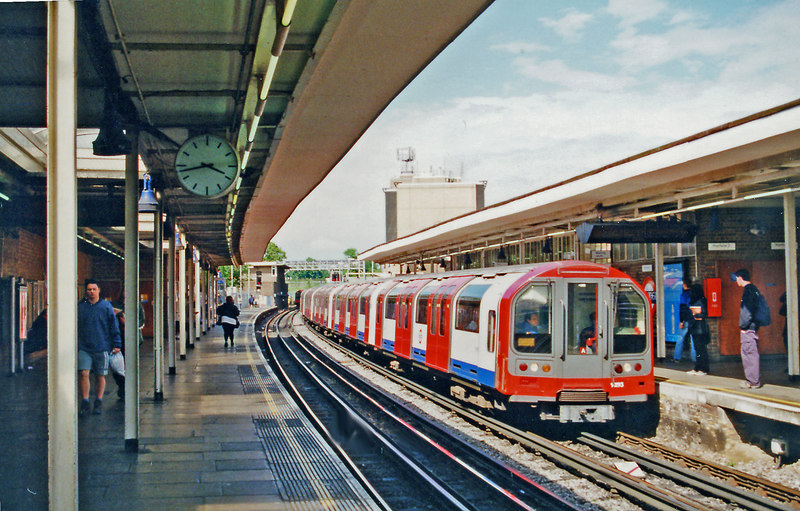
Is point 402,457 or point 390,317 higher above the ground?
point 390,317

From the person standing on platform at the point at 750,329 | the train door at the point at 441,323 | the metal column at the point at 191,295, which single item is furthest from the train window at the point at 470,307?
the metal column at the point at 191,295

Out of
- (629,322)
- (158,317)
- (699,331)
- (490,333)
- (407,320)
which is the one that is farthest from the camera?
(407,320)

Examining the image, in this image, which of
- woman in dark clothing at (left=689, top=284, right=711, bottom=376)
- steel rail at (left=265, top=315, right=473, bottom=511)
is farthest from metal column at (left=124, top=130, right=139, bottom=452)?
woman in dark clothing at (left=689, top=284, right=711, bottom=376)

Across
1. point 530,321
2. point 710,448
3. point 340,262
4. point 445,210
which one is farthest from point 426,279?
point 445,210

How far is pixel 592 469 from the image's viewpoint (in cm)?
834

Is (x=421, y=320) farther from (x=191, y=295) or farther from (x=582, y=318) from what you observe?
(x=191, y=295)

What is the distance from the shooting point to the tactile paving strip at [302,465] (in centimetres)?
641

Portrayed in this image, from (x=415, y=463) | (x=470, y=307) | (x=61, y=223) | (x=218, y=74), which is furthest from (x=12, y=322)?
(x=61, y=223)

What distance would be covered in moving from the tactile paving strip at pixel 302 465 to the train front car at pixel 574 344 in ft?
9.55

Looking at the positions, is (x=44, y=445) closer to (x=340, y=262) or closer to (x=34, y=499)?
(x=34, y=499)

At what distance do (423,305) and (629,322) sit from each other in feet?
17.4

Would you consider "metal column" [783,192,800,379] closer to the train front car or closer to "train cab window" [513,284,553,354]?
the train front car

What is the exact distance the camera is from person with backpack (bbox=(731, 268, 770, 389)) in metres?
9.95

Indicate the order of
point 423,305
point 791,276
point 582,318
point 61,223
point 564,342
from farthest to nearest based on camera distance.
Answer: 1. point 423,305
2. point 791,276
3. point 582,318
4. point 564,342
5. point 61,223
